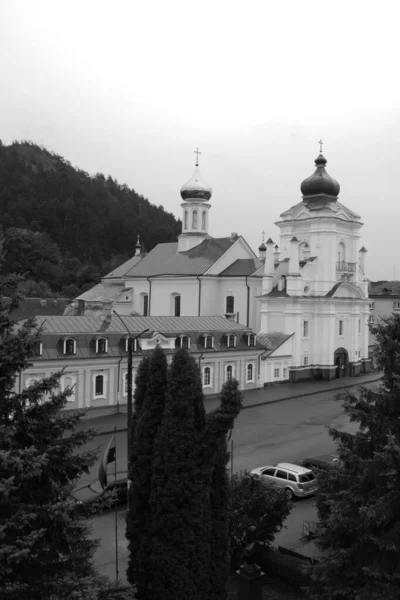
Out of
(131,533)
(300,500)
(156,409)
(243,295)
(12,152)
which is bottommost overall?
(300,500)

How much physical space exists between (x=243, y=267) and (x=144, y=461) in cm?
3741

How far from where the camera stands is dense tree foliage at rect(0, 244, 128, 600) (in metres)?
7.10

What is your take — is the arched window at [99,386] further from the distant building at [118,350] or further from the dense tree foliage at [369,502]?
the dense tree foliage at [369,502]

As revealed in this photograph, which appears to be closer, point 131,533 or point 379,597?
point 379,597

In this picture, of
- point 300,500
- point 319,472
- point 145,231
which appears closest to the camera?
point 319,472

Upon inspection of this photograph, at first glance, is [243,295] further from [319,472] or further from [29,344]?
[29,344]

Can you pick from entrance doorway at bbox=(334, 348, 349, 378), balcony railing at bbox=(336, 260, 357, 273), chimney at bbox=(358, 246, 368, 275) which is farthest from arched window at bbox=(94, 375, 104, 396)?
chimney at bbox=(358, 246, 368, 275)

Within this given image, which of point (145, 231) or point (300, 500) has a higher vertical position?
point (145, 231)

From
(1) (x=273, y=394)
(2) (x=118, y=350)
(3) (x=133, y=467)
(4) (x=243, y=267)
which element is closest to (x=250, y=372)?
(1) (x=273, y=394)

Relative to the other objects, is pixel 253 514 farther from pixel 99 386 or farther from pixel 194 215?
pixel 194 215

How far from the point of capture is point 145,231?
120125 mm

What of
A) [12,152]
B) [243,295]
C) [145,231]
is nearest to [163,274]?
[243,295]

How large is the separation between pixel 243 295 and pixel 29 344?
1540 inches

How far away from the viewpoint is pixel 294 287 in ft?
135
